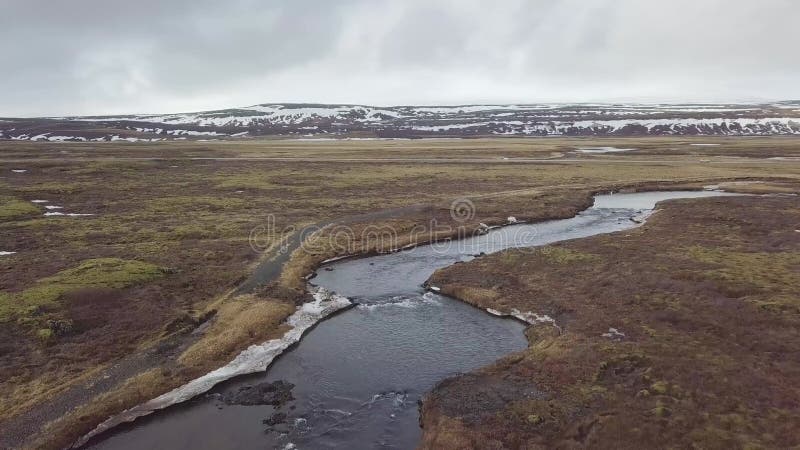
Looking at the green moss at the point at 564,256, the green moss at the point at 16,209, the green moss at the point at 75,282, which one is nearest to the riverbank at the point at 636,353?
the green moss at the point at 564,256

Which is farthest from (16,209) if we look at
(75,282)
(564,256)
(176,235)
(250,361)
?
(564,256)

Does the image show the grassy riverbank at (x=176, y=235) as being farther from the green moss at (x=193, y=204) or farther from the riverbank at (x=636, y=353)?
the riverbank at (x=636, y=353)

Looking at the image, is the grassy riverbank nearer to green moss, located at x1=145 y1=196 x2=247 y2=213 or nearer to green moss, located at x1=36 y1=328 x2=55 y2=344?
green moss, located at x1=36 y1=328 x2=55 y2=344

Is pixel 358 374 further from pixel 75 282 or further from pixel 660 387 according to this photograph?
pixel 75 282

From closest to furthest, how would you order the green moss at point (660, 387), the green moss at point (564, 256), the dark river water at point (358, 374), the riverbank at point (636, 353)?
1. the riverbank at point (636, 353)
2. the dark river water at point (358, 374)
3. the green moss at point (660, 387)
4. the green moss at point (564, 256)

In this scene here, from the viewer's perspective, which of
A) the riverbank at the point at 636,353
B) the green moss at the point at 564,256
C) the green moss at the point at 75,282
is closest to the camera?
the riverbank at the point at 636,353

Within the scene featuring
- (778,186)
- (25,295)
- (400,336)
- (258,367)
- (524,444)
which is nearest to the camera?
(524,444)

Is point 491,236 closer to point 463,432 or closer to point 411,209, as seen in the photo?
point 411,209

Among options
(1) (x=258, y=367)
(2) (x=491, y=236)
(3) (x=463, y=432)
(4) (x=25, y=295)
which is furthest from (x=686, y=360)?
(4) (x=25, y=295)
